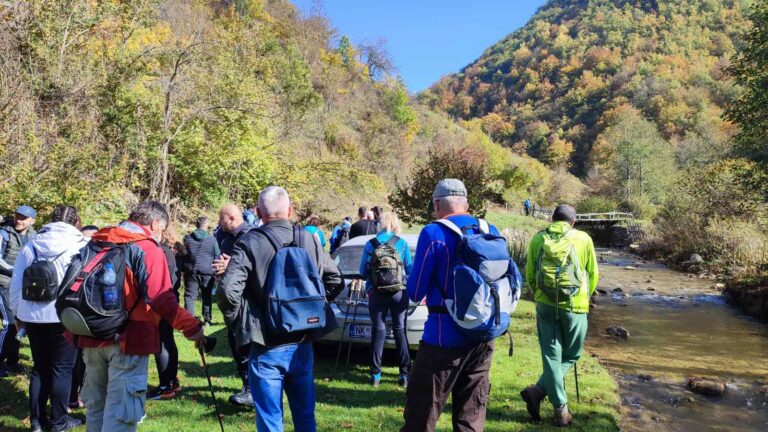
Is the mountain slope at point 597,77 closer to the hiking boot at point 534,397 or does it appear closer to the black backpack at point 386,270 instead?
the hiking boot at point 534,397

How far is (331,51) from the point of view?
42594 mm

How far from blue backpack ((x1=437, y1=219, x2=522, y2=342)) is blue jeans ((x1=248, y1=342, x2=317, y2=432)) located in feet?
3.44

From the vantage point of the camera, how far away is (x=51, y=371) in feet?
13.2

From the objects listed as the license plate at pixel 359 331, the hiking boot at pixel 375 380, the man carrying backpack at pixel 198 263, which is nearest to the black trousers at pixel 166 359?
the license plate at pixel 359 331

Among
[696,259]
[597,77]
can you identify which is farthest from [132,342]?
[597,77]

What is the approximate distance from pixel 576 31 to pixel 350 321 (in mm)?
155260

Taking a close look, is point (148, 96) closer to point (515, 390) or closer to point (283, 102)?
point (515, 390)

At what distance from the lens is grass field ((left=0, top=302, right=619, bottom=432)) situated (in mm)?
4469

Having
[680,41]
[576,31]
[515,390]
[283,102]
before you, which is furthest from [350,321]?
[576,31]

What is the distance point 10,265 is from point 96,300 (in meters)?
3.23

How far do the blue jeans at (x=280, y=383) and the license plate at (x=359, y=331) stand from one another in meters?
2.67

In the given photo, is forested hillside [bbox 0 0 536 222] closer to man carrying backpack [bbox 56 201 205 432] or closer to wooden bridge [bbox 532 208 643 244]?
man carrying backpack [bbox 56 201 205 432]

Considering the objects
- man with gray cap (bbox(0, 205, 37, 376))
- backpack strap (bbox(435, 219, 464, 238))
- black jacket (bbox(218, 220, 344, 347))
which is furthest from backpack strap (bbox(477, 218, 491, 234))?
man with gray cap (bbox(0, 205, 37, 376))

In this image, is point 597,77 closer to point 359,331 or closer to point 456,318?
point 359,331
